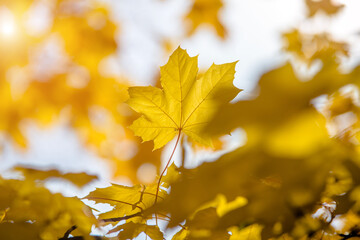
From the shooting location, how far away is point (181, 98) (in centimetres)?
85

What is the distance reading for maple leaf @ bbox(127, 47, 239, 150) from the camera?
78 centimetres

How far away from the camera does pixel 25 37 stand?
253 cm

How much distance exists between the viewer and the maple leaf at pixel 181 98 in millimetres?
781

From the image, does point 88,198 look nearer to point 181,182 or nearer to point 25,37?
point 181,182

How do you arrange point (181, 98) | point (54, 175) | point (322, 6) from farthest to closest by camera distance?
point (322, 6)
point (181, 98)
point (54, 175)

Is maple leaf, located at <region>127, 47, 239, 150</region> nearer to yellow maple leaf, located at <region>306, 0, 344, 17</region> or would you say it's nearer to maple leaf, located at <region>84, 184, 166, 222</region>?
maple leaf, located at <region>84, 184, 166, 222</region>

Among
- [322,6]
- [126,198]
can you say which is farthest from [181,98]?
[322,6]

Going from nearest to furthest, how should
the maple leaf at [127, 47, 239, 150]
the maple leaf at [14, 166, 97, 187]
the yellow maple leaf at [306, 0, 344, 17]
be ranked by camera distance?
the maple leaf at [14, 166, 97, 187], the maple leaf at [127, 47, 239, 150], the yellow maple leaf at [306, 0, 344, 17]

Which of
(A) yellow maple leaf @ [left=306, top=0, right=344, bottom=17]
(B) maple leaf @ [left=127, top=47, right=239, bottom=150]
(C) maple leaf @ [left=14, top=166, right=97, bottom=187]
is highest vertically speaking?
(A) yellow maple leaf @ [left=306, top=0, right=344, bottom=17]

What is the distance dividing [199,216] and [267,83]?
0.39m

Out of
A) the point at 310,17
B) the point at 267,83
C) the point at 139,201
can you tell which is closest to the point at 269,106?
the point at 267,83

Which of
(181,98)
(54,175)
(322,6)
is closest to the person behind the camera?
(54,175)

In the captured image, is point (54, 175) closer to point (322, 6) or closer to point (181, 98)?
point (181, 98)

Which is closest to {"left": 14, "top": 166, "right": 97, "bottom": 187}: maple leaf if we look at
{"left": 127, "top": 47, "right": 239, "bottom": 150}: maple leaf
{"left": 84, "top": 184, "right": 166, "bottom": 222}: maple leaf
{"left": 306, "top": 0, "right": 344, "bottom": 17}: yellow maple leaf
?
{"left": 84, "top": 184, "right": 166, "bottom": 222}: maple leaf
